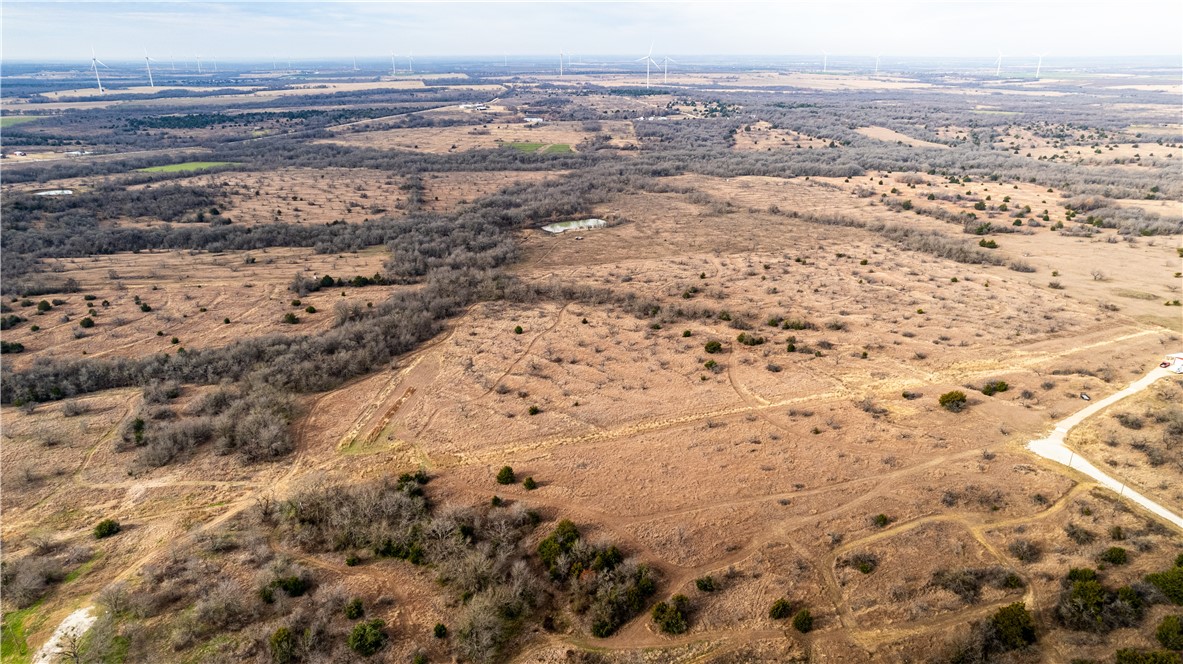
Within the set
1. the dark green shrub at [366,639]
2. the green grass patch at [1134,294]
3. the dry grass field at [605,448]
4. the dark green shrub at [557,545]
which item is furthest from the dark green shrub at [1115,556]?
the green grass patch at [1134,294]

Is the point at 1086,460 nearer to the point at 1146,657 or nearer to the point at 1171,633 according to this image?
the point at 1171,633

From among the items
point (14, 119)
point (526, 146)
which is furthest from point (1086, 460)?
point (14, 119)

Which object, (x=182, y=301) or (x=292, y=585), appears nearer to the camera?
(x=292, y=585)

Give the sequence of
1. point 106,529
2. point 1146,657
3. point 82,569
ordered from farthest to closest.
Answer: point 106,529 → point 82,569 → point 1146,657

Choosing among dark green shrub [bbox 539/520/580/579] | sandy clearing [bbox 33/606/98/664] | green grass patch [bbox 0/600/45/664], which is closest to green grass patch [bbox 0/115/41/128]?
green grass patch [bbox 0/600/45/664]

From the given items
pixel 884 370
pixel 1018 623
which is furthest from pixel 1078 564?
pixel 884 370

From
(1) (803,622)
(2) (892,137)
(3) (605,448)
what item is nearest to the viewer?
(1) (803,622)

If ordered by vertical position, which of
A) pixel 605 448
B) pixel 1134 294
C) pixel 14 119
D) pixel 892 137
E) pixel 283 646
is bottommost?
pixel 283 646

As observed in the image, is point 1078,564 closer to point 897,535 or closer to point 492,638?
point 897,535
